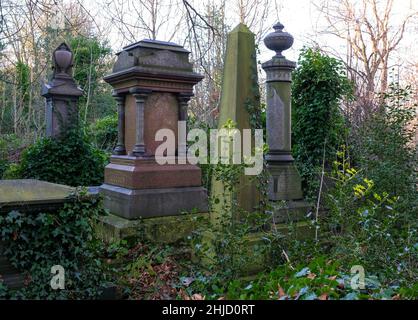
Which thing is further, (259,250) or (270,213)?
(270,213)

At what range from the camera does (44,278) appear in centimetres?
381

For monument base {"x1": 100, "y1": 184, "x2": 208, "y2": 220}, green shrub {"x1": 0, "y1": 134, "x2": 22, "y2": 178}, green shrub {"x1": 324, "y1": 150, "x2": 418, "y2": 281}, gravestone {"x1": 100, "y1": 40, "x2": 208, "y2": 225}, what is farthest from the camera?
green shrub {"x1": 0, "y1": 134, "x2": 22, "y2": 178}

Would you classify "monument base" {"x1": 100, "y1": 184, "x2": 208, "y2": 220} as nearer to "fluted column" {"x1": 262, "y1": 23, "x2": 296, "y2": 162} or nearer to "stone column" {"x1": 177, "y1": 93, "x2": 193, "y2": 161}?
"stone column" {"x1": 177, "y1": 93, "x2": 193, "y2": 161}

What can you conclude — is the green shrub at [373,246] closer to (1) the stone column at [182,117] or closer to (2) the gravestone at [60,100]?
(1) the stone column at [182,117]

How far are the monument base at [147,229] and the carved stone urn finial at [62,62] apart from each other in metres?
5.18

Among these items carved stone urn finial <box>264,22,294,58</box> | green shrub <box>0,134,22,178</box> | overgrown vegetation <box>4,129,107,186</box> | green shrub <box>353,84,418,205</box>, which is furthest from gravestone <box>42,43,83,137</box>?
green shrub <box>353,84,418,205</box>

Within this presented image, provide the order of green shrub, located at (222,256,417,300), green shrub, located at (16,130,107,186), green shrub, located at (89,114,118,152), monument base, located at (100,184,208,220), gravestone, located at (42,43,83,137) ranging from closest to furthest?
green shrub, located at (222,256,417,300) → monument base, located at (100,184,208,220) → green shrub, located at (16,130,107,186) → gravestone, located at (42,43,83,137) → green shrub, located at (89,114,118,152)

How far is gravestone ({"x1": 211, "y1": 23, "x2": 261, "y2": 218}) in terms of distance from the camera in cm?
507

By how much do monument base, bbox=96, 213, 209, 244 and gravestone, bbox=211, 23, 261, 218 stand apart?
24.7 inches

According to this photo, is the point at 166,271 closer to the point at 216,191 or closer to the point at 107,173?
the point at 216,191

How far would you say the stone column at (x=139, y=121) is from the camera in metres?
6.04

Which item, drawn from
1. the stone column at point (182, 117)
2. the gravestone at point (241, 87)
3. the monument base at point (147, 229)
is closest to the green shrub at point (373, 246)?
the gravestone at point (241, 87)
